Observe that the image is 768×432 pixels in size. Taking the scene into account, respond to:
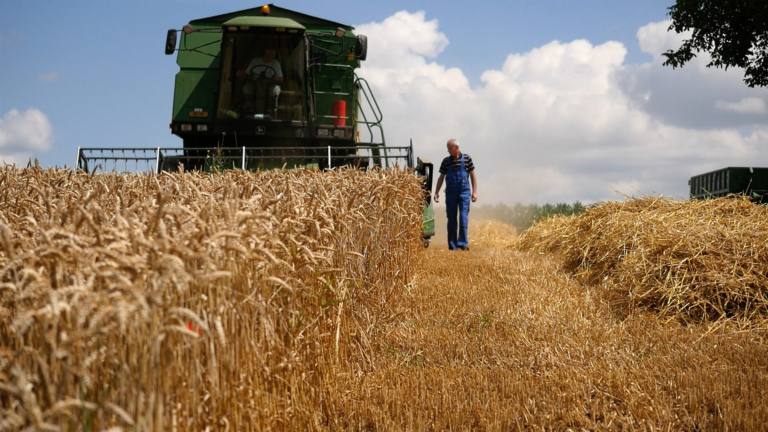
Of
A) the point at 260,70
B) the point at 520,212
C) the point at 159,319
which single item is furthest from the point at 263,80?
the point at 520,212

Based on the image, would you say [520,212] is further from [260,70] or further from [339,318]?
[339,318]

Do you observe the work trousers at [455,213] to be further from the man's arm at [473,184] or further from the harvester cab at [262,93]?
the harvester cab at [262,93]

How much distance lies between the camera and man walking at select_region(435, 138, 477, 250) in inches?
434

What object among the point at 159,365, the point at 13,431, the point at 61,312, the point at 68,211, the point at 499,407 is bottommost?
the point at 499,407

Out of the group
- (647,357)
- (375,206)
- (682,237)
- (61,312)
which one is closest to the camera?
(61,312)

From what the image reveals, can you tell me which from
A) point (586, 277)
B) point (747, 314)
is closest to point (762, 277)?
point (747, 314)

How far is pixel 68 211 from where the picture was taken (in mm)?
2186

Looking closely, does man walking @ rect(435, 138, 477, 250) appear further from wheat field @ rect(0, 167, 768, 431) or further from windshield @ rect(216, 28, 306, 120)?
windshield @ rect(216, 28, 306, 120)

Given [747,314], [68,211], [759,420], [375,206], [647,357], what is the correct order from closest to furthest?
[68,211] < [759,420] < [647,357] < [375,206] < [747,314]

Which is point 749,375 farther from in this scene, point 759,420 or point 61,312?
point 61,312

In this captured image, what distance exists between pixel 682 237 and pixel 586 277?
4.25ft

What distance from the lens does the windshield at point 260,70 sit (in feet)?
32.3

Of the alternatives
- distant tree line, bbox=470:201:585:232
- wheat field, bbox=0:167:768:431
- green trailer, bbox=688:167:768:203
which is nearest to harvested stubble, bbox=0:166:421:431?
wheat field, bbox=0:167:768:431

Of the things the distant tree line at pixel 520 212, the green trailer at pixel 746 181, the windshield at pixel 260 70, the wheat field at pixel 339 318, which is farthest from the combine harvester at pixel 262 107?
the distant tree line at pixel 520 212
